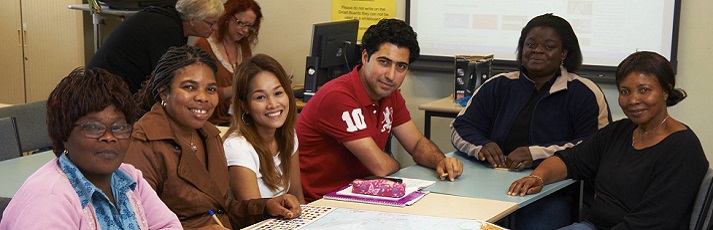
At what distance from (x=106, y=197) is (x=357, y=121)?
56.1 inches

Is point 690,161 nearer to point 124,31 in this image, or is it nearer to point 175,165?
point 175,165

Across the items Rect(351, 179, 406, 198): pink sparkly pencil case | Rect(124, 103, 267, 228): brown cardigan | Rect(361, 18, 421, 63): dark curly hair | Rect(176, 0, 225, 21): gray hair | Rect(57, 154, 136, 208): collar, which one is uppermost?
Rect(176, 0, 225, 21): gray hair

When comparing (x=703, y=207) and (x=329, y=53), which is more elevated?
(x=329, y=53)

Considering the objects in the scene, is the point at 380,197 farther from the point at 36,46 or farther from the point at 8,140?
the point at 36,46

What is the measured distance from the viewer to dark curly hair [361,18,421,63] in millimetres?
3209

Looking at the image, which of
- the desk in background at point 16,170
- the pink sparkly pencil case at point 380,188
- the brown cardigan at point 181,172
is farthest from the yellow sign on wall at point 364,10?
the brown cardigan at point 181,172

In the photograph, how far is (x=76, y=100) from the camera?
5.84 ft

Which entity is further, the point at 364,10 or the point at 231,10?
the point at 364,10

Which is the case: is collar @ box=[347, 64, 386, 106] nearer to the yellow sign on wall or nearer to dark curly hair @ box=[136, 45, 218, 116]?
dark curly hair @ box=[136, 45, 218, 116]

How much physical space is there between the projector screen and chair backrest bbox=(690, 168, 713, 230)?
2053mm

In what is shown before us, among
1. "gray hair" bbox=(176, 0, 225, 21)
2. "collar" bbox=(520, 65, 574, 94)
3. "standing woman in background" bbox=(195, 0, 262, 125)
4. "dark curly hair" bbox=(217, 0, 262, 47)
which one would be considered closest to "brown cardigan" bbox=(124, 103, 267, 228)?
"collar" bbox=(520, 65, 574, 94)

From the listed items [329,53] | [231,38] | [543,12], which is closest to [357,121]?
[329,53]

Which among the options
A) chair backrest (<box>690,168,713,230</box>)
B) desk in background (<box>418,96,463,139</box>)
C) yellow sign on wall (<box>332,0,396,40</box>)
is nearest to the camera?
chair backrest (<box>690,168,713,230</box>)

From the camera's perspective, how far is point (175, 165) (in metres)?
2.38
